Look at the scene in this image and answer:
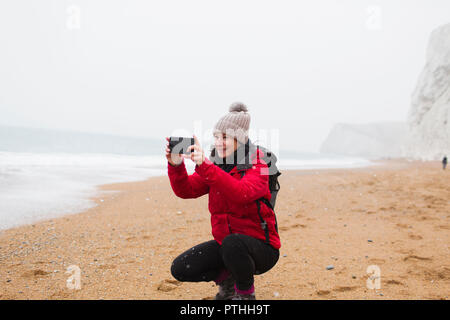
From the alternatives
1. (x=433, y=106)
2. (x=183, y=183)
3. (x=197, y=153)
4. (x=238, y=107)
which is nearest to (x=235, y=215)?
(x=183, y=183)

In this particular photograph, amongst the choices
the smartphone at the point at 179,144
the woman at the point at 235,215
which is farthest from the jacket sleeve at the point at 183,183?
the smartphone at the point at 179,144

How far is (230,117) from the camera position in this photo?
7.53 feet

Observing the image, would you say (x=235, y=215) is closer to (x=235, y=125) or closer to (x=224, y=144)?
(x=224, y=144)

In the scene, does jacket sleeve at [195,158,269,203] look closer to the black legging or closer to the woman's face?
the woman's face

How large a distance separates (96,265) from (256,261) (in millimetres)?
1997

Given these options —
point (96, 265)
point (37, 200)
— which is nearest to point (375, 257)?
point (96, 265)

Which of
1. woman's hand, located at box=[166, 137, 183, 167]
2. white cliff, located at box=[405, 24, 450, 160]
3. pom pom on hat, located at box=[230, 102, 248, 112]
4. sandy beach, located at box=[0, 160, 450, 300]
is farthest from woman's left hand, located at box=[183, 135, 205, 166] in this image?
white cliff, located at box=[405, 24, 450, 160]

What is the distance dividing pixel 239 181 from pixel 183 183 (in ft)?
1.74

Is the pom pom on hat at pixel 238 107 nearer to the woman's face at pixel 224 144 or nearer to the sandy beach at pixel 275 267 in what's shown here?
the woman's face at pixel 224 144

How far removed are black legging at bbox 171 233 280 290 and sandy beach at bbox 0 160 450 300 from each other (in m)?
0.36

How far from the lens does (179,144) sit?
213 cm

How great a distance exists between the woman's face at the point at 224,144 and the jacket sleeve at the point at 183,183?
0.89 ft

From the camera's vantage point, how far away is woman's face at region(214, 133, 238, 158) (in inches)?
90.1
